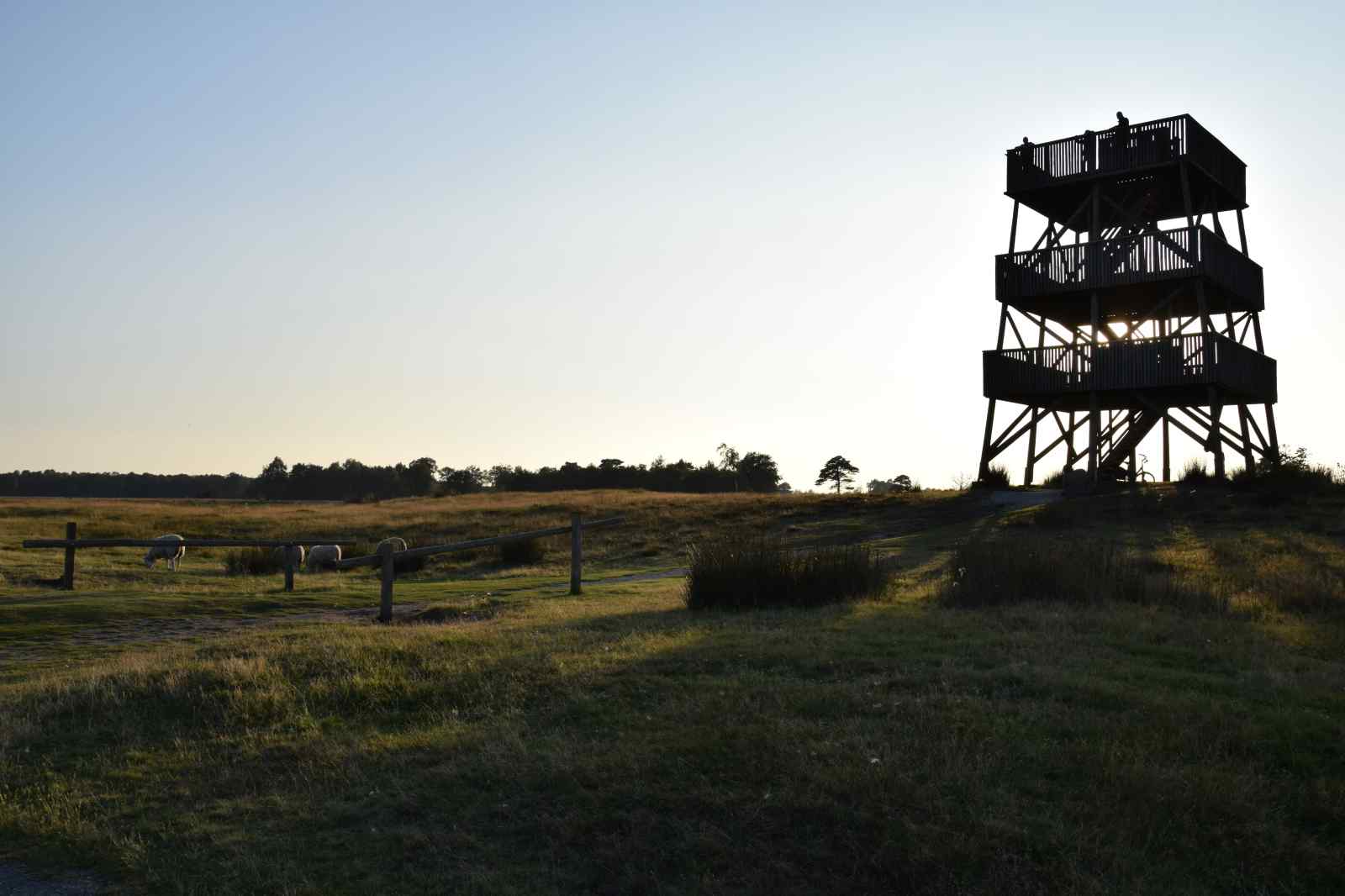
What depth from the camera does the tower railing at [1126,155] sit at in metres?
34.5

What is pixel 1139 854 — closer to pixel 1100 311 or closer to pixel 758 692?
pixel 758 692

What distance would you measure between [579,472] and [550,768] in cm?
9375

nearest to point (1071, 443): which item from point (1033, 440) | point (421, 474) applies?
point (1033, 440)

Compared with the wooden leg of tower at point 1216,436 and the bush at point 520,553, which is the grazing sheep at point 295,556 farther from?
the wooden leg of tower at point 1216,436

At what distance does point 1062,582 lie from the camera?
53.1 feet

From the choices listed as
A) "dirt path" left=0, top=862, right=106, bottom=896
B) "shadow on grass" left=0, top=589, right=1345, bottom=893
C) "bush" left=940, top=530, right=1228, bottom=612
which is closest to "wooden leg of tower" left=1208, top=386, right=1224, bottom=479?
A: "bush" left=940, top=530, right=1228, bottom=612

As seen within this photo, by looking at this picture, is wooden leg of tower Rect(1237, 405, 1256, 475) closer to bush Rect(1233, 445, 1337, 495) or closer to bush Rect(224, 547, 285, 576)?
bush Rect(1233, 445, 1337, 495)

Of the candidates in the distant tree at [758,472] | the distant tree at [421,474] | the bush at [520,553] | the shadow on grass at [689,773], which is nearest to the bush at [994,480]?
the bush at [520,553]

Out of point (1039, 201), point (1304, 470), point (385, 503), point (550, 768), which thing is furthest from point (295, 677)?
point (385, 503)

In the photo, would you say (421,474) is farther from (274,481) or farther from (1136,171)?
(1136,171)

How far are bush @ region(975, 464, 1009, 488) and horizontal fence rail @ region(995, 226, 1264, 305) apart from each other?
586 centimetres

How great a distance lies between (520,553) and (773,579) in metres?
15.5

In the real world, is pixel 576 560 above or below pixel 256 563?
above

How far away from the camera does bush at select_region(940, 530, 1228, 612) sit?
51.1ft
